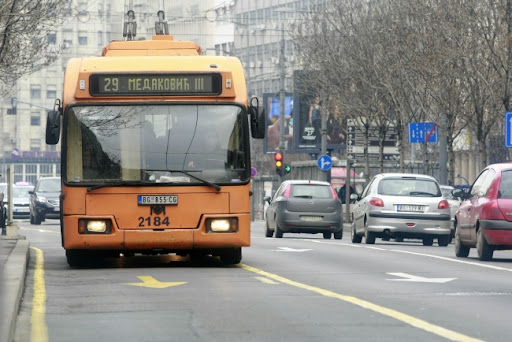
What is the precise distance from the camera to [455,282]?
55.8ft

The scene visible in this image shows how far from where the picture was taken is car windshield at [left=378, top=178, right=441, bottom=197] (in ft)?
103

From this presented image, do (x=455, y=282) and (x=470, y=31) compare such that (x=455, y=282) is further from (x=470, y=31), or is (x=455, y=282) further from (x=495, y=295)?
(x=470, y=31)

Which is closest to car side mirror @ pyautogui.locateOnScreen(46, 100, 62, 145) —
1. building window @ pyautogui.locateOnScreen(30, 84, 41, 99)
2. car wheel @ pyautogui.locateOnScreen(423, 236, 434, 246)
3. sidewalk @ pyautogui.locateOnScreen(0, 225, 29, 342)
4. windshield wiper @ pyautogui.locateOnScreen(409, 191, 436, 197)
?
sidewalk @ pyautogui.locateOnScreen(0, 225, 29, 342)

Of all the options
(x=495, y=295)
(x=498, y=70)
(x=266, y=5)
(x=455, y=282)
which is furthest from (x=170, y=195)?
(x=266, y=5)

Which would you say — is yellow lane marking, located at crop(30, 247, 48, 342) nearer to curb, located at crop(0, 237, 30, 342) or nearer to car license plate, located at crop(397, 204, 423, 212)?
curb, located at crop(0, 237, 30, 342)

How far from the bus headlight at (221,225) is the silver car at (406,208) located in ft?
40.7

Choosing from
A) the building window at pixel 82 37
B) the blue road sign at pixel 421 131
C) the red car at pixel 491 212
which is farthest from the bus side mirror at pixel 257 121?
the building window at pixel 82 37

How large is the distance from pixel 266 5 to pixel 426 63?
301 ft

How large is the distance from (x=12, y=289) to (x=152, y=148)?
547 cm

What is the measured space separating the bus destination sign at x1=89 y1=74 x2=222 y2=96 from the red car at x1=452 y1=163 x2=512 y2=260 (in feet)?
17.5

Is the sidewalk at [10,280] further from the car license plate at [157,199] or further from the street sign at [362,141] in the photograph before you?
the street sign at [362,141]

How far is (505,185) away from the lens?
883 inches

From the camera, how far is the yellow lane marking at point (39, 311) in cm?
1096

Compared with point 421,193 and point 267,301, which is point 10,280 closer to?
point 267,301
